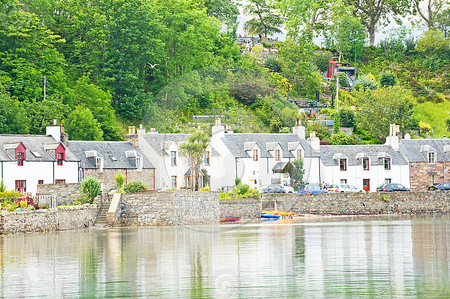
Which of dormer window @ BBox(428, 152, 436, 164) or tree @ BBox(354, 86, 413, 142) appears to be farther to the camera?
tree @ BBox(354, 86, 413, 142)

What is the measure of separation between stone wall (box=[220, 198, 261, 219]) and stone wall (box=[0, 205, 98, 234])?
1126 centimetres

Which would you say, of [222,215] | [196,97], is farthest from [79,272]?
[196,97]

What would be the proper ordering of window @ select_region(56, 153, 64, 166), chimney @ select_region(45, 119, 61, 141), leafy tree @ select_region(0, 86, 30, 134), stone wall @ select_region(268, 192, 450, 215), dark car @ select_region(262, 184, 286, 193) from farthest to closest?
leafy tree @ select_region(0, 86, 30, 134), stone wall @ select_region(268, 192, 450, 215), dark car @ select_region(262, 184, 286, 193), chimney @ select_region(45, 119, 61, 141), window @ select_region(56, 153, 64, 166)

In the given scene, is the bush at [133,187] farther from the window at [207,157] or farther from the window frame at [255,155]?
the window frame at [255,155]

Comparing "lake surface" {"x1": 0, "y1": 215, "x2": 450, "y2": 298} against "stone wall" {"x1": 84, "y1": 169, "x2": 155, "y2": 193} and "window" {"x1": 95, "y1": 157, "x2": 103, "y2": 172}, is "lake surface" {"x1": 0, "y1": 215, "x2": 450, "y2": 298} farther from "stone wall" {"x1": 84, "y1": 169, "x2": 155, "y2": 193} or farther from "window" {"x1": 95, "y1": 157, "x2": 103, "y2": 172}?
"window" {"x1": 95, "y1": 157, "x2": 103, "y2": 172}

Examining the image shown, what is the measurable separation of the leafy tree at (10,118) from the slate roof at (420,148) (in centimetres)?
4095

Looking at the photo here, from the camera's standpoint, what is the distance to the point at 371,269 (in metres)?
24.9

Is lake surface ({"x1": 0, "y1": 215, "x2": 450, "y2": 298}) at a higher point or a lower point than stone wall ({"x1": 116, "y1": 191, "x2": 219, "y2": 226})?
lower

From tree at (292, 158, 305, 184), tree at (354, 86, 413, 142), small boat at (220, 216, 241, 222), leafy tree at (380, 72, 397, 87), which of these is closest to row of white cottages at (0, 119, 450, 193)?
tree at (292, 158, 305, 184)

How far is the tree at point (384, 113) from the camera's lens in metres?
93.1

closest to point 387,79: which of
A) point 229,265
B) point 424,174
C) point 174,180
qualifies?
point 424,174

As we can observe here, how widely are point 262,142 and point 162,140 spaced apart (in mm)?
10495

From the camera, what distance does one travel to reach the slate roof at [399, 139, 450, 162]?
75.2 metres

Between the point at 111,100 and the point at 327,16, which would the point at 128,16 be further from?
the point at 327,16
